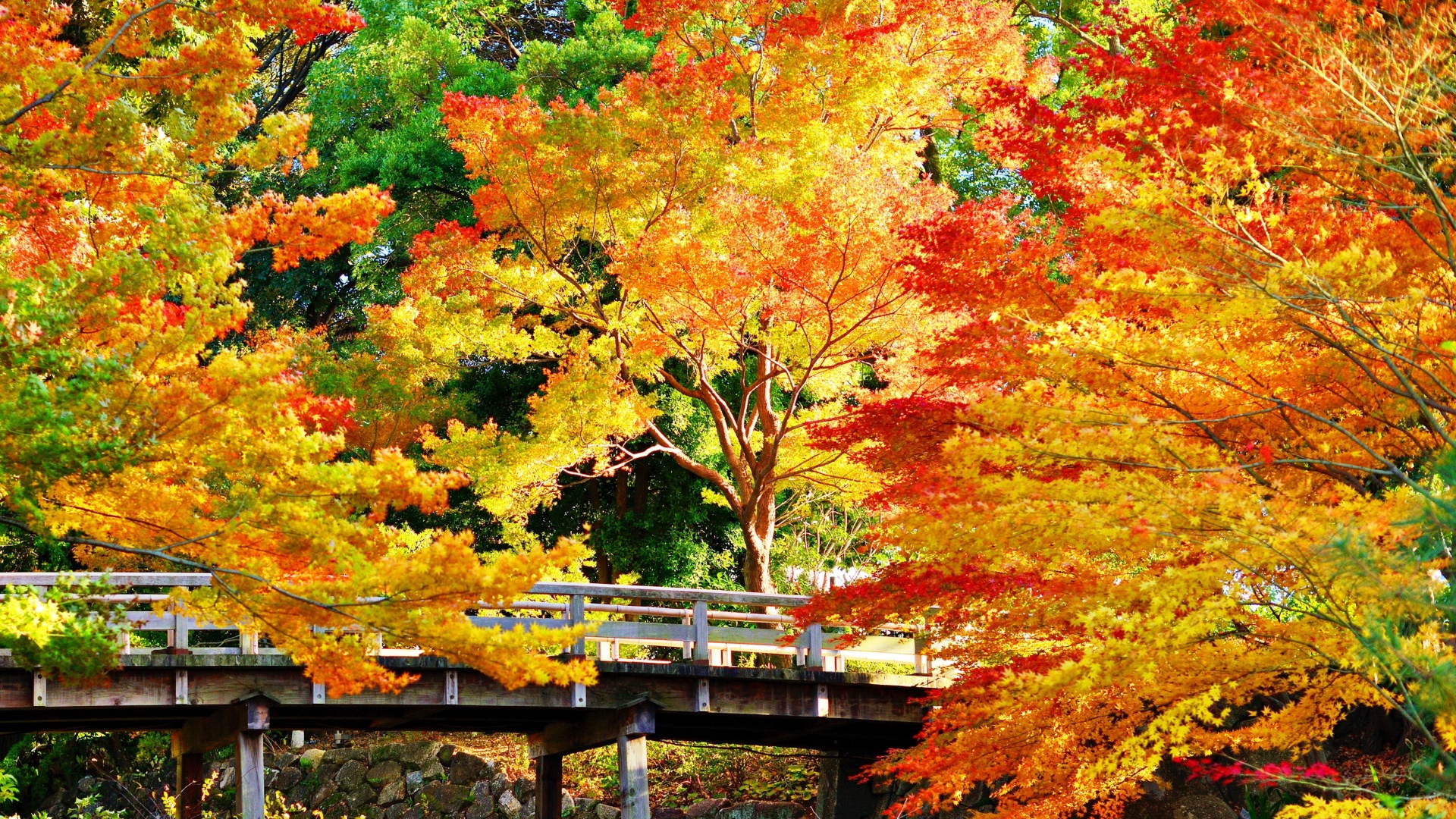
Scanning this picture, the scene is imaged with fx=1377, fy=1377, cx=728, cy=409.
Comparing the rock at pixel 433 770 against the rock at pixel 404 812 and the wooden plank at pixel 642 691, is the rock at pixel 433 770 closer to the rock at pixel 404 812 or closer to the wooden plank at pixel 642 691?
the rock at pixel 404 812

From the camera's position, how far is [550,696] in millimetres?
12547

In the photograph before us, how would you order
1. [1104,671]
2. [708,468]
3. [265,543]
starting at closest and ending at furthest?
1. [1104,671]
2. [265,543]
3. [708,468]

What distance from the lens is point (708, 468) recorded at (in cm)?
1675

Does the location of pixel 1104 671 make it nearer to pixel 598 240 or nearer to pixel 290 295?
pixel 598 240

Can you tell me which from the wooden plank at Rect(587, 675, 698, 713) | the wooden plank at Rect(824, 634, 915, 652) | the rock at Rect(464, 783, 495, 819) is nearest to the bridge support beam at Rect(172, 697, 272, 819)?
the wooden plank at Rect(587, 675, 698, 713)

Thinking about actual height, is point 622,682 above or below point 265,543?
below

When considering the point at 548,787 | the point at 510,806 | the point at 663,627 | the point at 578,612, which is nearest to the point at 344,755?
the point at 510,806

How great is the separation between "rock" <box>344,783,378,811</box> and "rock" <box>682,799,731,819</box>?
15.2 ft

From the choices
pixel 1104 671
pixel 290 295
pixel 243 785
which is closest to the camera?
pixel 1104 671

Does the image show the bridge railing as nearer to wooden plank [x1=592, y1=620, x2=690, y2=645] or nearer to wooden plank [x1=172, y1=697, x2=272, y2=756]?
wooden plank [x1=592, y1=620, x2=690, y2=645]

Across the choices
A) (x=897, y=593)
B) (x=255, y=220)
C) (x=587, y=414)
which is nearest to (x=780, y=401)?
(x=587, y=414)

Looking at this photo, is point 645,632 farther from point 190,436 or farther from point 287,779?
point 287,779

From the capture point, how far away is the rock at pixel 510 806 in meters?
17.8

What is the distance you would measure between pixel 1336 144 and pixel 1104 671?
3075 mm
